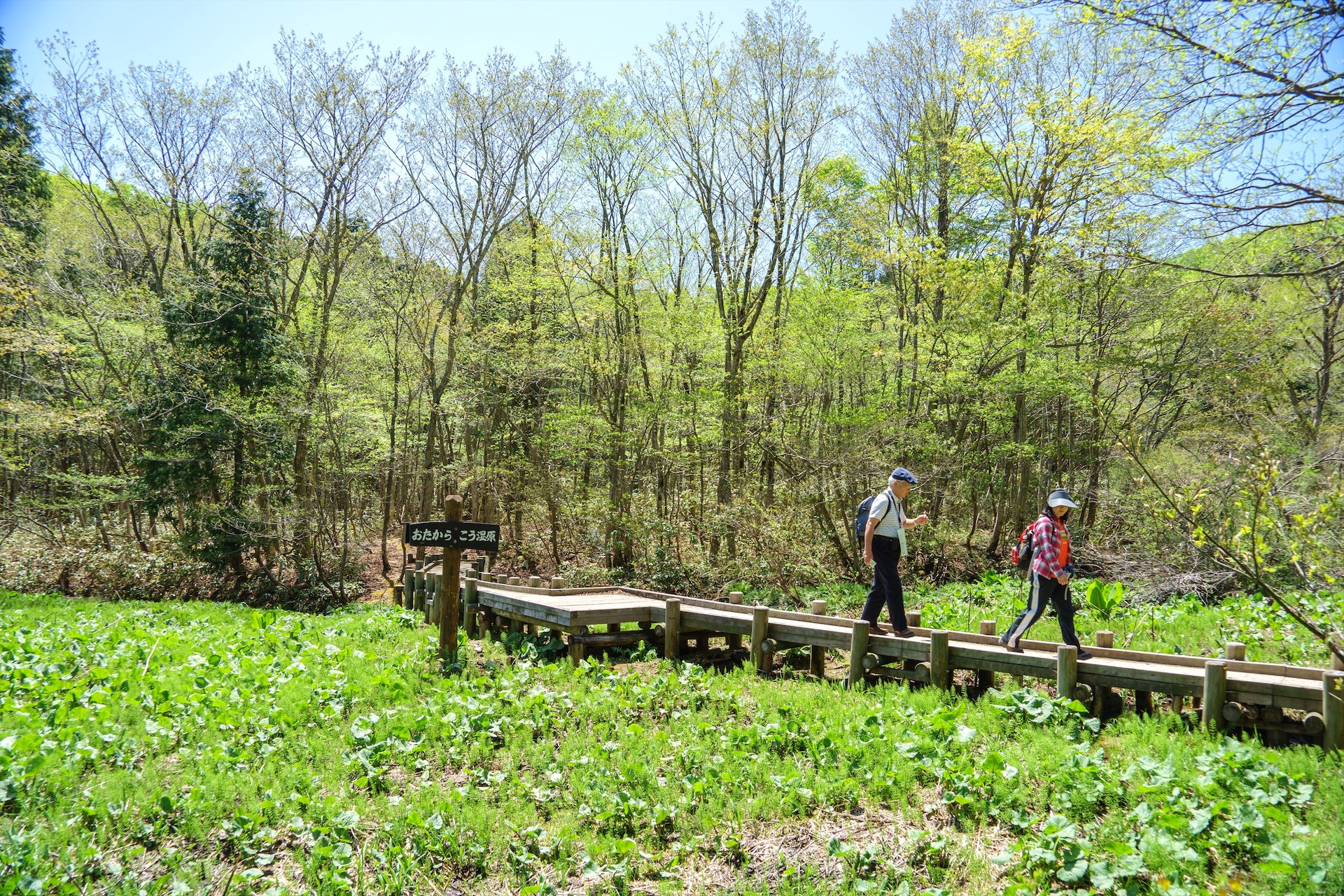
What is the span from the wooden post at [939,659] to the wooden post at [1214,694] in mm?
1907

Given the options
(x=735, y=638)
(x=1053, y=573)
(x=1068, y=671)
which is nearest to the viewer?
(x=1068, y=671)

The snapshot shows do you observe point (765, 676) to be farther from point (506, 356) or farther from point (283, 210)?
point (283, 210)

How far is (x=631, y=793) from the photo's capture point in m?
5.41

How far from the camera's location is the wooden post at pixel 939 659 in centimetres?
680

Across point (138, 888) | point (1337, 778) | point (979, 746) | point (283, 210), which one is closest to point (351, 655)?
point (138, 888)

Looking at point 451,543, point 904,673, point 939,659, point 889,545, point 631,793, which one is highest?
point 889,545

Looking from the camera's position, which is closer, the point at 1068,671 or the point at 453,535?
the point at 1068,671

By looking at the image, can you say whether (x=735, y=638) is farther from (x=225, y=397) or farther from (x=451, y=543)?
(x=225, y=397)

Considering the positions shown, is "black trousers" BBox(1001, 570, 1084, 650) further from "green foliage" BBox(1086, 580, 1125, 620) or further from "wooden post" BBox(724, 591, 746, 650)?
"green foliage" BBox(1086, 580, 1125, 620)

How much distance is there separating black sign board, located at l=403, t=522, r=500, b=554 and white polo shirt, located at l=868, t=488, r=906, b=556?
4.05 metres

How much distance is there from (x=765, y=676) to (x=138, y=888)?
5.50 meters

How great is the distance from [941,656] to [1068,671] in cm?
104

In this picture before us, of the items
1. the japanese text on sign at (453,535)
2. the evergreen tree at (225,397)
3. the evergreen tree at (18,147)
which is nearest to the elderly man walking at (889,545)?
the japanese text on sign at (453,535)

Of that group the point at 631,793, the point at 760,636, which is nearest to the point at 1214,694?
the point at 760,636
